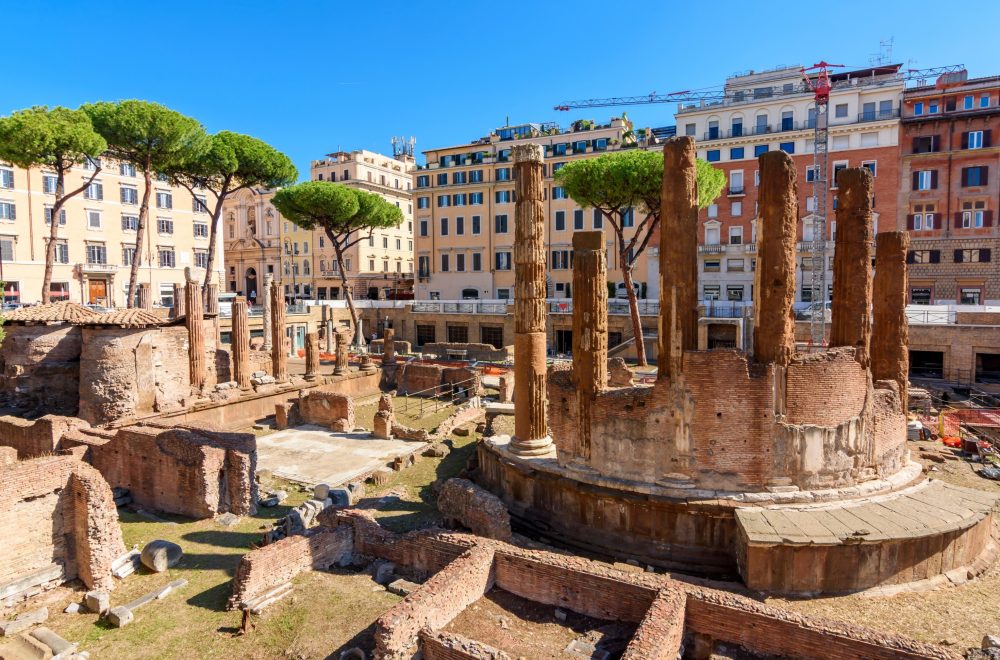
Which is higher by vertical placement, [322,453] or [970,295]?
[970,295]

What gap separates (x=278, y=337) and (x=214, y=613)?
1796 cm

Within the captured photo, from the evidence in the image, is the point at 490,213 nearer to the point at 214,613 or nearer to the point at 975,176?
the point at 975,176

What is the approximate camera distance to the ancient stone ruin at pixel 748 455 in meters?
9.86

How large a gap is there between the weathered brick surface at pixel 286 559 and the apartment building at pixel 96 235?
3082 cm

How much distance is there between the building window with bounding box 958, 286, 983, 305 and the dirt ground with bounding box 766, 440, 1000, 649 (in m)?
32.3

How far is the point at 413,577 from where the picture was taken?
10.6 m

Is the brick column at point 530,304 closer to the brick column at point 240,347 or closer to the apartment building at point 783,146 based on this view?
the brick column at point 240,347

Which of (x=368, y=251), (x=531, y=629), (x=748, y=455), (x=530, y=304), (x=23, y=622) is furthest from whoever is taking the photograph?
(x=368, y=251)

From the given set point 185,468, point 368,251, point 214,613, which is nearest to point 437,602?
point 214,613

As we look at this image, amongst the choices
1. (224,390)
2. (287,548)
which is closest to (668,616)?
(287,548)

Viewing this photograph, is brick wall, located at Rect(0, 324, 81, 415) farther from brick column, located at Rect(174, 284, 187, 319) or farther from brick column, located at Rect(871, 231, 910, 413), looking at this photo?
brick column, located at Rect(871, 231, 910, 413)

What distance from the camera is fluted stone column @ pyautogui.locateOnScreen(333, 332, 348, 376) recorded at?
28.0 meters

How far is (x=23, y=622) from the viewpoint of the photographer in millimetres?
9039

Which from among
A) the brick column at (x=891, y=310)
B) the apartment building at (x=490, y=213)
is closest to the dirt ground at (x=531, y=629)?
the brick column at (x=891, y=310)
